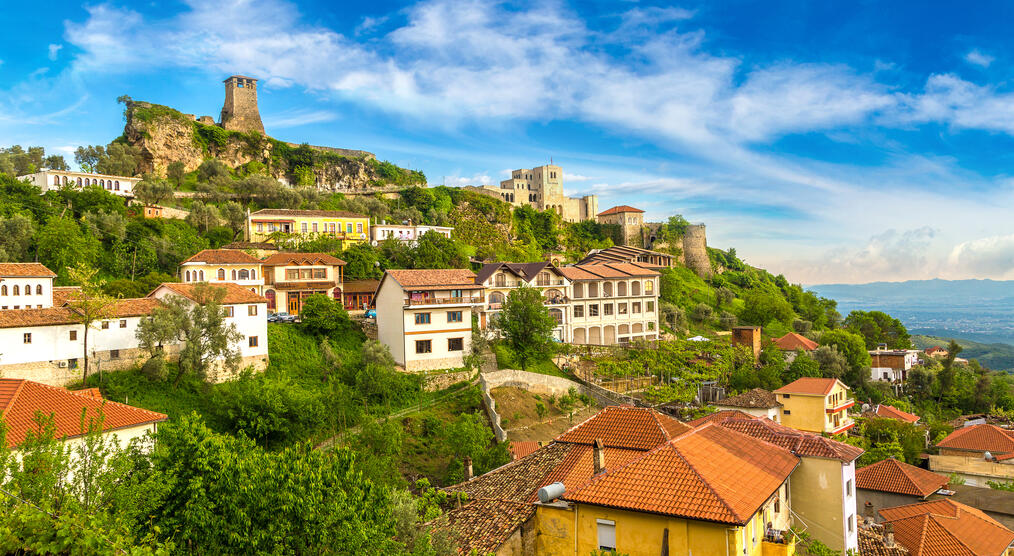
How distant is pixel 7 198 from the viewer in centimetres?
4650

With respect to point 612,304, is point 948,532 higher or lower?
lower

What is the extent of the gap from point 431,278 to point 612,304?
81.7ft

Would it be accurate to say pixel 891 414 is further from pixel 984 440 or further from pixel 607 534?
pixel 607 534

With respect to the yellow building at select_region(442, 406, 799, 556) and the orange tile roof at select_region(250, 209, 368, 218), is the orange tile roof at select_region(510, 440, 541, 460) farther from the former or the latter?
the orange tile roof at select_region(250, 209, 368, 218)

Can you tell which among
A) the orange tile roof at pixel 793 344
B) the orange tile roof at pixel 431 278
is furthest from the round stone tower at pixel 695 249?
the orange tile roof at pixel 431 278

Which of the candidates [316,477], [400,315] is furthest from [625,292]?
[316,477]

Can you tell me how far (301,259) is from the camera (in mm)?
48375

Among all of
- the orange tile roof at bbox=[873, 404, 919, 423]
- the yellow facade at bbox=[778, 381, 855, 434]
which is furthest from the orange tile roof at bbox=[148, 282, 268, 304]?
the orange tile roof at bbox=[873, 404, 919, 423]

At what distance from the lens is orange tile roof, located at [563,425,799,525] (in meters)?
13.0

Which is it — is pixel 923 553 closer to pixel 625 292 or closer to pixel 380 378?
pixel 380 378

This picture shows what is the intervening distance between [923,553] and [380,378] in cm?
2506

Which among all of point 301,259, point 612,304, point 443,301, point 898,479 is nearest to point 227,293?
point 443,301

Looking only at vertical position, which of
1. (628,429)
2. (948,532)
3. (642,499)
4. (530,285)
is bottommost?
(948,532)

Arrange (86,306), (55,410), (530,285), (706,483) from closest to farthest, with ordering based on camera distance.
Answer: (706,483)
(55,410)
(86,306)
(530,285)
